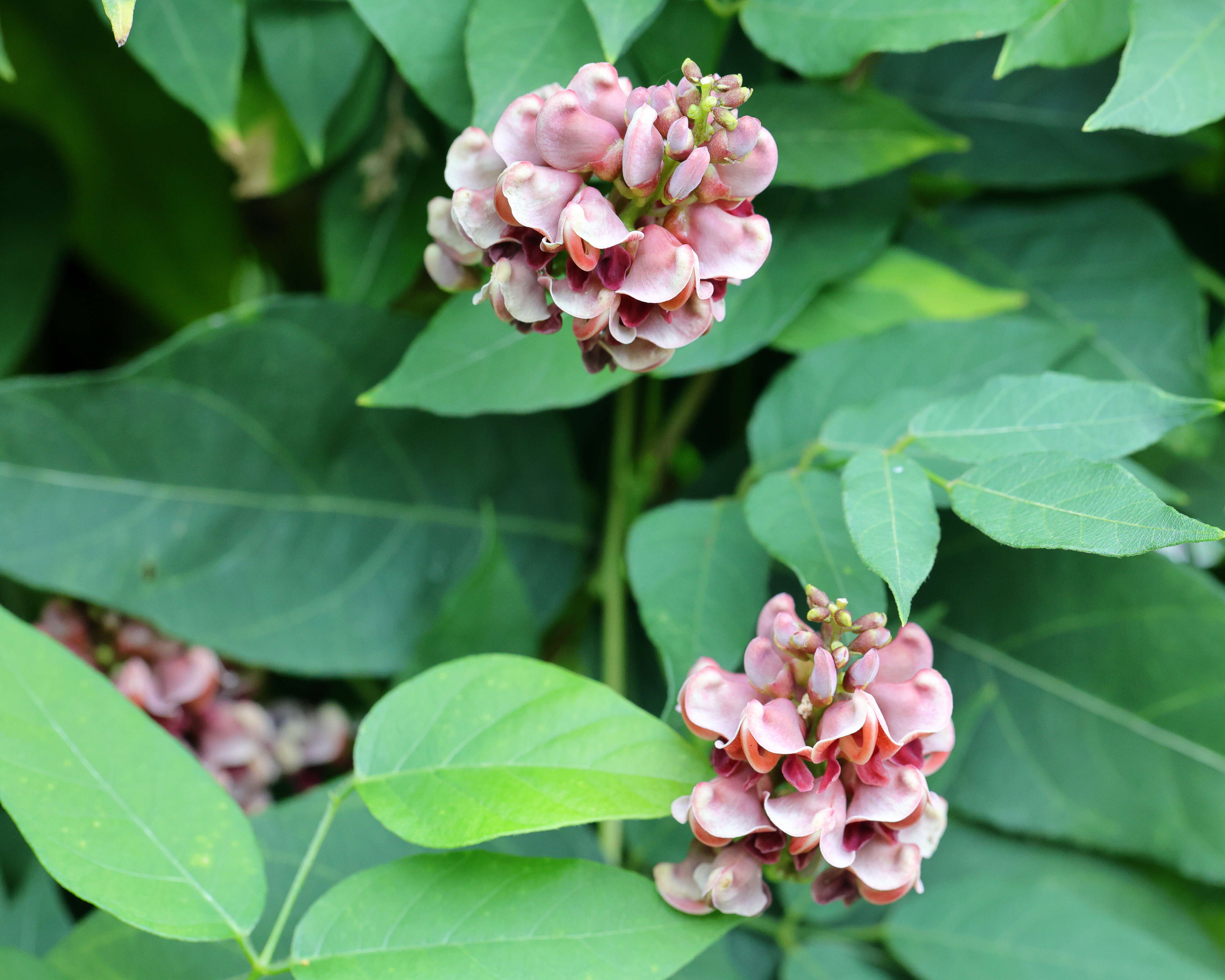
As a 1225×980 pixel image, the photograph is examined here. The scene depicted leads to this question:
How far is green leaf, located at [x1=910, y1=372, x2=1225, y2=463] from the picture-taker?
18.7 inches

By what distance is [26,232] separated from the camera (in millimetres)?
880

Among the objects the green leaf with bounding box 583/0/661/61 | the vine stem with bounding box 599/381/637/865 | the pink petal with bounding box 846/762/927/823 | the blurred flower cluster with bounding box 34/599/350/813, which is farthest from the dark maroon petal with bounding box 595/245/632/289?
the blurred flower cluster with bounding box 34/599/350/813

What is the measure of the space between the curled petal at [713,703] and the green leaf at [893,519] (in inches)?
3.0

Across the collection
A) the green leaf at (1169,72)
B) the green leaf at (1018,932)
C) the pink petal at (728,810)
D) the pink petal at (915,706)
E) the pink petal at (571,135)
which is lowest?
the green leaf at (1018,932)

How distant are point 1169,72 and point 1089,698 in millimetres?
386

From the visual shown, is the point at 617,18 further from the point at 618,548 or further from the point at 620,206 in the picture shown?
the point at 618,548

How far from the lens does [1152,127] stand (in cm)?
49

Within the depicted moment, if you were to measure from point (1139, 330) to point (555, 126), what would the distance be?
482 millimetres

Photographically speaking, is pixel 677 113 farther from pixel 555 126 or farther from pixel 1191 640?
pixel 1191 640

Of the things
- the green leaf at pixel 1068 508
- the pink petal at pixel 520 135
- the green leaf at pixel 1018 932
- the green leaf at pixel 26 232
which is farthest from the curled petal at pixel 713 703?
the green leaf at pixel 26 232

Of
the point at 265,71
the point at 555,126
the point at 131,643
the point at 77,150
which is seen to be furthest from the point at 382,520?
the point at 77,150

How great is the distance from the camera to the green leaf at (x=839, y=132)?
615 millimetres

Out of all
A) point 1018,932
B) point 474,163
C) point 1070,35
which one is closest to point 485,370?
point 474,163

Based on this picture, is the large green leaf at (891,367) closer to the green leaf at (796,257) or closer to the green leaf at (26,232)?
the green leaf at (796,257)
